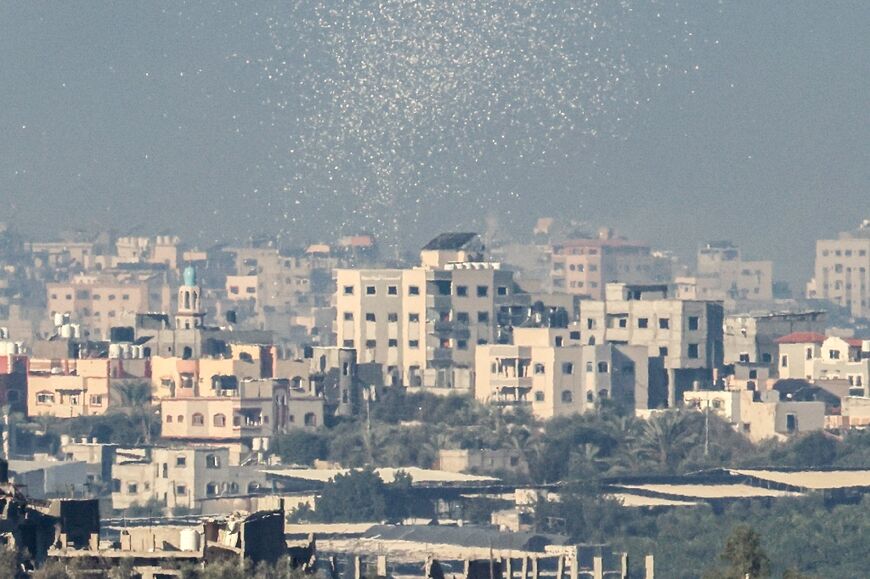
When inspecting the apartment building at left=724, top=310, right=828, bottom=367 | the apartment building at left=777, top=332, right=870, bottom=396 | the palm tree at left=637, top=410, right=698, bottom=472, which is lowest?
the palm tree at left=637, top=410, right=698, bottom=472

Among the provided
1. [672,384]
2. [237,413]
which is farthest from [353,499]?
[672,384]

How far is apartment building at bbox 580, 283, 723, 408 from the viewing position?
130 metres

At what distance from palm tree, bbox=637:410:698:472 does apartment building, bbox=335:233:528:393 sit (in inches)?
793

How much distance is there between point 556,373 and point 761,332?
1414 cm

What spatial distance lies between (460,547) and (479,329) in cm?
5775

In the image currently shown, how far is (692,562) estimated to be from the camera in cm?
8269

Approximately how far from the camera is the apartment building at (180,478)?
334 feet

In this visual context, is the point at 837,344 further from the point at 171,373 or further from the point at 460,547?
the point at 460,547

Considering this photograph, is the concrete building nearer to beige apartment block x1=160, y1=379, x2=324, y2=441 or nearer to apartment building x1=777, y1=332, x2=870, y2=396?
apartment building x1=777, y1=332, x2=870, y2=396

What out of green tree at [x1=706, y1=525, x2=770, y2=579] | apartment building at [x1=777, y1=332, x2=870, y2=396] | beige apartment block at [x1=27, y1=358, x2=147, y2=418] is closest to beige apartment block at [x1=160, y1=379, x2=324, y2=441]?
beige apartment block at [x1=27, y1=358, x2=147, y2=418]

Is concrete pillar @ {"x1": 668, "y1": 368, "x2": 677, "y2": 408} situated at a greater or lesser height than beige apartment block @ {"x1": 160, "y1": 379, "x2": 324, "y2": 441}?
greater

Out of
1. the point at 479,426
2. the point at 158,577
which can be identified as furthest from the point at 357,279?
the point at 158,577

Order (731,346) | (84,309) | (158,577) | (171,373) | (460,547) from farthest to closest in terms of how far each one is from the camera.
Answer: (84,309) < (731,346) < (171,373) < (460,547) < (158,577)

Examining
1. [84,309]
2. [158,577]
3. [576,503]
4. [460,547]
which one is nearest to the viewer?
[158,577]
